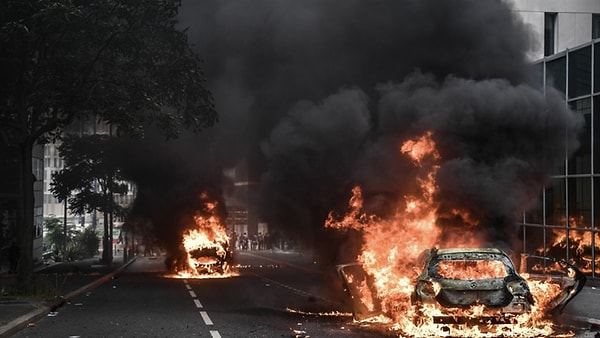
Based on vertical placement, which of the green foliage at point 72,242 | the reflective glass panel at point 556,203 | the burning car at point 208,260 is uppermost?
the reflective glass panel at point 556,203

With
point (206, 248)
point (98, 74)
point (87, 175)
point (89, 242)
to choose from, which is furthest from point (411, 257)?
point (89, 242)

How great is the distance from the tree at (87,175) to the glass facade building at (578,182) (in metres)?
31.0

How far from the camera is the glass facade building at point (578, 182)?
27.3 meters

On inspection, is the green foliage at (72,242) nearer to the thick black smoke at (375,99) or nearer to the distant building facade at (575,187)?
the thick black smoke at (375,99)

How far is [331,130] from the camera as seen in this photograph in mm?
20516

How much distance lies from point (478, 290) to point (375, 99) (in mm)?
9446

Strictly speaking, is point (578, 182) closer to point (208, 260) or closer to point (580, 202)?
point (580, 202)

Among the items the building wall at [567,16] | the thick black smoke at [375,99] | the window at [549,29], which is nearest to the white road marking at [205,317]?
the thick black smoke at [375,99]

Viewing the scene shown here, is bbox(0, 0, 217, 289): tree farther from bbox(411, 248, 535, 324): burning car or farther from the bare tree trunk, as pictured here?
bbox(411, 248, 535, 324): burning car

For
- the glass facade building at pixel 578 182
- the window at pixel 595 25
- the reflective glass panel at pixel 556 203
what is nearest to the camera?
the glass facade building at pixel 578 182

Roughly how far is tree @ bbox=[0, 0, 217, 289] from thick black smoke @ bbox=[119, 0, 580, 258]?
8.25 ft

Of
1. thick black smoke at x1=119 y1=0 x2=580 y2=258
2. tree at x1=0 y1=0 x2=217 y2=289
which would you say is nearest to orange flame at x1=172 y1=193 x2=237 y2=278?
thick black smoke at x1=119 y1=0 x2=580 y2=258

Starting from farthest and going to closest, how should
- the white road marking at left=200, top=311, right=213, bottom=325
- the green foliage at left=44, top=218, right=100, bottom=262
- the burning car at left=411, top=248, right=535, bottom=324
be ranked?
the green foliage at left=44, top=218, right=100, bottom=262 → the white road marking at left=200, top=311, right=213, bottom=325 → the burning car at left=411, top=248, right=535, bottom=324

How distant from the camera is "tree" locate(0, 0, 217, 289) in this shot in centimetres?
2028
